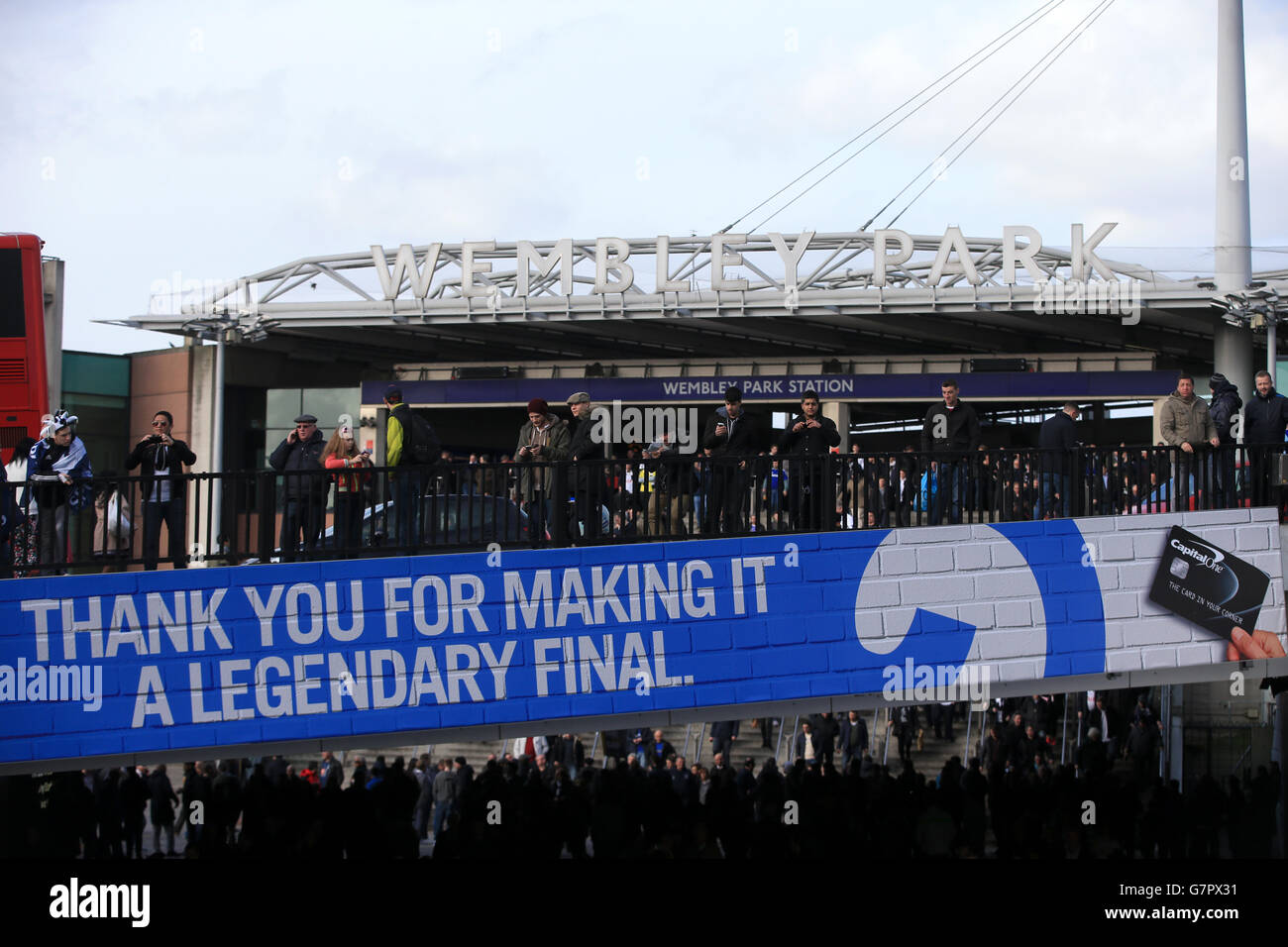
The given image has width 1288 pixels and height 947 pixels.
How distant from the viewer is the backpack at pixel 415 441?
12.6 metres

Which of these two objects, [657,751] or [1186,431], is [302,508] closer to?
[1186,431]

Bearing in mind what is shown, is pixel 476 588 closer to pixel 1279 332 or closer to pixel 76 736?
pixel 76 736

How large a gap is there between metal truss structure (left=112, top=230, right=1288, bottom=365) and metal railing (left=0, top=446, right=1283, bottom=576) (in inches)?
801

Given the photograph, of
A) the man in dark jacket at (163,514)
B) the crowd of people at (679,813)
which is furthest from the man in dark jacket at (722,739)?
the man in dark jacket at (163,514)

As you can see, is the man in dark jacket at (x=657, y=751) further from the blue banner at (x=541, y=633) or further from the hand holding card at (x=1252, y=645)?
the hand holding card at (x=1252, y=645)

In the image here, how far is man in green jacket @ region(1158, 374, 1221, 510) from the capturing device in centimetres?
1227

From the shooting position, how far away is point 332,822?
1418 centimetres

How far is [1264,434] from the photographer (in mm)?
12773

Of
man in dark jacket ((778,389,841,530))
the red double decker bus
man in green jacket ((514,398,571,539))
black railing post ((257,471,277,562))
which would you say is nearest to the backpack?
man in green jacket ((514,398,571,539))

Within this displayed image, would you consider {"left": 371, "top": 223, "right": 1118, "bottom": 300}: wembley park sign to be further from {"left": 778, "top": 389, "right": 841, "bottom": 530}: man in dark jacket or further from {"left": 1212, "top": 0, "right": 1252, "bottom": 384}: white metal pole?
{"left": 778, "top": 389, "right": 841, "bottom": 530}: man in dark jacket

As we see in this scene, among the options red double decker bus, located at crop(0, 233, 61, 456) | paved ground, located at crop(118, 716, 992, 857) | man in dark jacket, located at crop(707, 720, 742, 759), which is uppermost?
red double decker bus, located at crop(0, 233, 61, 456)

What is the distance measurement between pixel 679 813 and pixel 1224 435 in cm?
669

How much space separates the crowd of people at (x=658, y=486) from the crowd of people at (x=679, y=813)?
3322 millimetres

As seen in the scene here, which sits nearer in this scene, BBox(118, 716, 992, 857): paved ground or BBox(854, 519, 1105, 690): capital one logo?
BBox(854, 519, 1105, 690): capital one logo
